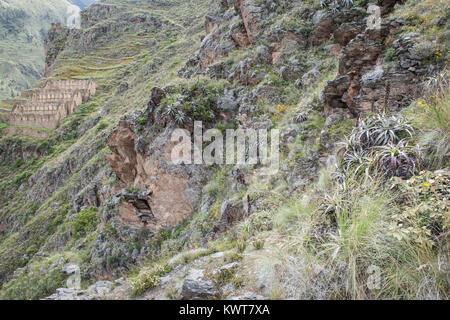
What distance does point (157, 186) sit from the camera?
8.85 m

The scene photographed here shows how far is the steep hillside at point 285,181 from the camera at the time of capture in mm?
2182

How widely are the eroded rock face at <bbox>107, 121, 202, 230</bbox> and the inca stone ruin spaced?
32467 mm

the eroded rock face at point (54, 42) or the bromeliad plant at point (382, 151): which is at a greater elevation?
the eroded rock face at point (54, 42)

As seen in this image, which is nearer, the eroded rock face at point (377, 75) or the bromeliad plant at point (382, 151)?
the bromeliad plant at point (382, 151)

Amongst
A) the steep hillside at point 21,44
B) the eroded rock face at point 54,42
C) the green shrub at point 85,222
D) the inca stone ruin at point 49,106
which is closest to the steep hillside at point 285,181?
the green shrub at point 85,222

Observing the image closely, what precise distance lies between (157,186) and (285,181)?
5277mm

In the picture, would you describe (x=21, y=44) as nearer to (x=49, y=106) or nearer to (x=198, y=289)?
(x=49, y=106)

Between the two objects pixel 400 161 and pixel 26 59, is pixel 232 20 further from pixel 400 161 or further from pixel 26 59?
pixel 26 59

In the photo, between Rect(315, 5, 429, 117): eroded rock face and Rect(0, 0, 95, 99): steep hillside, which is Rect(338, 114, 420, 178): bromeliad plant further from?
Rect(0, 0, 95, 99): steep hillside

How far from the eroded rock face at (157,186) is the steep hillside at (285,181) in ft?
0.15

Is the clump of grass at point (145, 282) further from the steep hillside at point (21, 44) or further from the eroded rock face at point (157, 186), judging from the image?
the steep hillside at point (21, 44)

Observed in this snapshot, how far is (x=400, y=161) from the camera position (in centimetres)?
280

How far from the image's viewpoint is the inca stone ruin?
116 feet

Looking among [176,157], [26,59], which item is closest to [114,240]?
[176,157]
